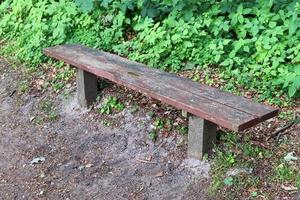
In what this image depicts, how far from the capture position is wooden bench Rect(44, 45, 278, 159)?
11.6ft

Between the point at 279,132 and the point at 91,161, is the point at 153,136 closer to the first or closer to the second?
the point at 91,161

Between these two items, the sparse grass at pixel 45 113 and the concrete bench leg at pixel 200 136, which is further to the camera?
the sparse grass at pixel 45 113

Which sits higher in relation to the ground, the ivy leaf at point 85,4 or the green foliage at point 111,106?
the ivy leaf at point 85,4

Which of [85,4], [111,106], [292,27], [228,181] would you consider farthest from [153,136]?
[85,4]

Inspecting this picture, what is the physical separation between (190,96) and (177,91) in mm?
143

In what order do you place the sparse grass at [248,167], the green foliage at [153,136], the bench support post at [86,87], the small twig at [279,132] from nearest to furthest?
the sparse grass at [248,167], the small twig at [279,132], the green foliage at [153,136], the bench support post at [86,87]

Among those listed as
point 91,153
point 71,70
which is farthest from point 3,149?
point 71,70

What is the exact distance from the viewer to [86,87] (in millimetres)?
5020

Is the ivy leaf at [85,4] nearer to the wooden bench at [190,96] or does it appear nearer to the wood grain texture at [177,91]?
the wood grain texture at [177,91]

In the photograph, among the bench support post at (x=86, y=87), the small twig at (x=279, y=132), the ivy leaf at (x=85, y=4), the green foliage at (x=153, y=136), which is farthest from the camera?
the ivy leaf at (x=85, y=4)

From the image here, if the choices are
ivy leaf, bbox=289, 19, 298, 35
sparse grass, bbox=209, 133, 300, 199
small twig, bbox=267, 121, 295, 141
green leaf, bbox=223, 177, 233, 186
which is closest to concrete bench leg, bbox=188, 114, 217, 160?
sparse grass, bbox=209, 133, 300, 199

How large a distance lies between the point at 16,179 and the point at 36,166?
8.6 inches

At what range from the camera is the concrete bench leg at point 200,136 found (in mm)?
3881

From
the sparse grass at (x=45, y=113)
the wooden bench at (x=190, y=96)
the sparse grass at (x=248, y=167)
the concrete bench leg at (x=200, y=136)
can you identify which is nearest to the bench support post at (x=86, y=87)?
the wooden bench at (x=190, y=96)
